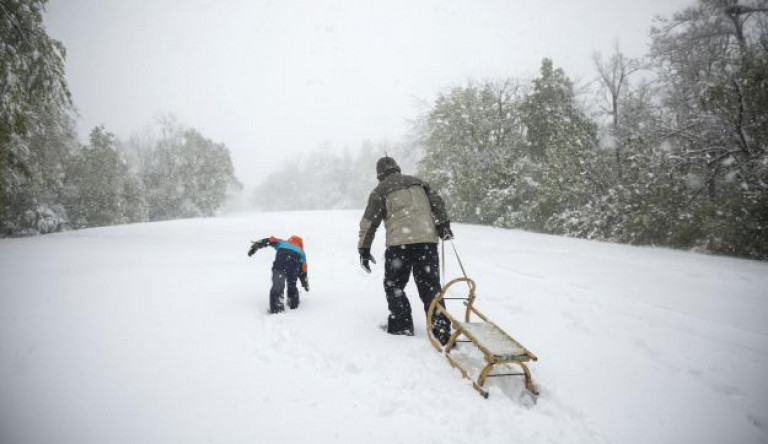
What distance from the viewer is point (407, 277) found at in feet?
14.1

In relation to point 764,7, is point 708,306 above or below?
below

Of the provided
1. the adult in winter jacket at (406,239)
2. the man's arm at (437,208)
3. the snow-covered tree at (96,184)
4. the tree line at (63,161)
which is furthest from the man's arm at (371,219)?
the snow-covered tree at (96,184)

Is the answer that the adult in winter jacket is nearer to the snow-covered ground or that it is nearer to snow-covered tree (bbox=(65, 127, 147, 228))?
the snow-covered ground

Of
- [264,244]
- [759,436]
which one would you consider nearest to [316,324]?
[264,244]

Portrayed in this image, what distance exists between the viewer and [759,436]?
2676 mm

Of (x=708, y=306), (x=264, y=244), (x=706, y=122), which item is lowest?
(x=708, y=306)

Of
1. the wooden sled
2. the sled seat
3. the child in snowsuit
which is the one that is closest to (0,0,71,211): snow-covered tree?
the child in snowsuit

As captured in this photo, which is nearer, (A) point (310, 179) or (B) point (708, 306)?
(B) point (708, 306)

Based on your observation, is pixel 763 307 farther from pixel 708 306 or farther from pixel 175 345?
pixel 175 345

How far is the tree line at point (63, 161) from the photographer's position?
7.73 meters

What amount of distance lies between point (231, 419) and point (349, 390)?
1.01 m

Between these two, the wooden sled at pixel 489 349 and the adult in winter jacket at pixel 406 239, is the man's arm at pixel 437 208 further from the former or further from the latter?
the wooden sled at pixel 489 349

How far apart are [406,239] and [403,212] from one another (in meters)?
0.33

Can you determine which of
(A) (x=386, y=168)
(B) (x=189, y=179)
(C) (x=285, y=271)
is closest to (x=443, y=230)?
(A) (x=386, y=168)
